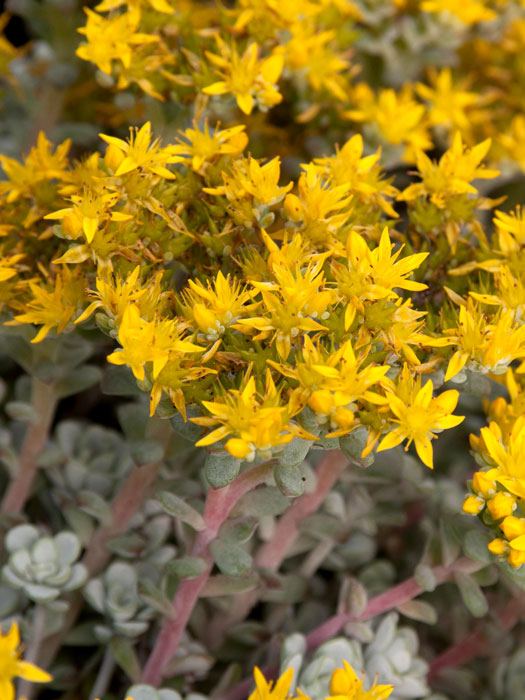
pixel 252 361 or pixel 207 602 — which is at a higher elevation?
pixel 252 361

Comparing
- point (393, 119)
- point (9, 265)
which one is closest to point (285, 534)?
point (9, 265)

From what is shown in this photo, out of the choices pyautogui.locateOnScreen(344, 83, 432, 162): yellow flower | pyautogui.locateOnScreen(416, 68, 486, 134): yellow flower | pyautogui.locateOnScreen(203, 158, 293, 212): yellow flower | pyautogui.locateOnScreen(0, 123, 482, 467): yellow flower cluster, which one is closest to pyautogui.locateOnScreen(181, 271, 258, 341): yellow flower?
pyautogui.locateOnScreen(0, 123, 482, 467): yellow flower cluster

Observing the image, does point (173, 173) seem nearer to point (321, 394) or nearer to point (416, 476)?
point (321, 394)

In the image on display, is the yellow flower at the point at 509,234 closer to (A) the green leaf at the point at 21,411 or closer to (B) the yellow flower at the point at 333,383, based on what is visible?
(B) the yellow flower at the point at 333,383

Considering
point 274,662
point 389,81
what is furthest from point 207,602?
point 389,81

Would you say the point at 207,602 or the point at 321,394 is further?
the point at 207,602

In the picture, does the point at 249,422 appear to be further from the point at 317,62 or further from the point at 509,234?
the point at 317,62

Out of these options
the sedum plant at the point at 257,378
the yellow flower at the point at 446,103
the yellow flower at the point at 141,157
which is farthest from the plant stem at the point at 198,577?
the yellow flower at the point at 446,103
